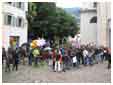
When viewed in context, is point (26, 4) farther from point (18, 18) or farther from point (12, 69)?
point (12, 69)

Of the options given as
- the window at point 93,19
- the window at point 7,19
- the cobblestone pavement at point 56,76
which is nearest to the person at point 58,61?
the cobblestone pavement at point 56,76

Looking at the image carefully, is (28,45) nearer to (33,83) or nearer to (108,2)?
(33,83)

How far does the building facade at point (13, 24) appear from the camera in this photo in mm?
9672

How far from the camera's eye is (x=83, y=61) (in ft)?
32.3

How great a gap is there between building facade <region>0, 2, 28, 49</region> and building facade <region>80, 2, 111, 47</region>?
34.2 inches

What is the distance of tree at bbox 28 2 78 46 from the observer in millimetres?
9781

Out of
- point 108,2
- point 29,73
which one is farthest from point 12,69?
point 108,2

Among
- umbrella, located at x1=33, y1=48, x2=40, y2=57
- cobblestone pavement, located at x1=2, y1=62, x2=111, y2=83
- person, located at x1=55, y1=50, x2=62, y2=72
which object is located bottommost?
cobblestone pavement, located at x1=2, y1=62, x2=111, y2=83

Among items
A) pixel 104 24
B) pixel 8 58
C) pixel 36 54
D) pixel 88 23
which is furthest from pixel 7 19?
pixel 104 24

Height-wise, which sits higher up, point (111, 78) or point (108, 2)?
point (108, 2)

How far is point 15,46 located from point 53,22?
672 mm

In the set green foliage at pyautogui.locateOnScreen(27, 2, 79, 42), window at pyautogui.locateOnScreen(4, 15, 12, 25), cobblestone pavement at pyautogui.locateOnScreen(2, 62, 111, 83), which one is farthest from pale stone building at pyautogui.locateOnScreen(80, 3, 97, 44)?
window at pyautogui.locateOnScreen(4, 15, 12, 25)

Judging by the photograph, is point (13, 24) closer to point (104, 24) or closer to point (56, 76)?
point (56, 76)

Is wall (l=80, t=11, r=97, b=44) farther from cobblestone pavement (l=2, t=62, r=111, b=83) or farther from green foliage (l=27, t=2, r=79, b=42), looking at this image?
cobblestone pavement (l=2, t=62, r=111, b=83)
